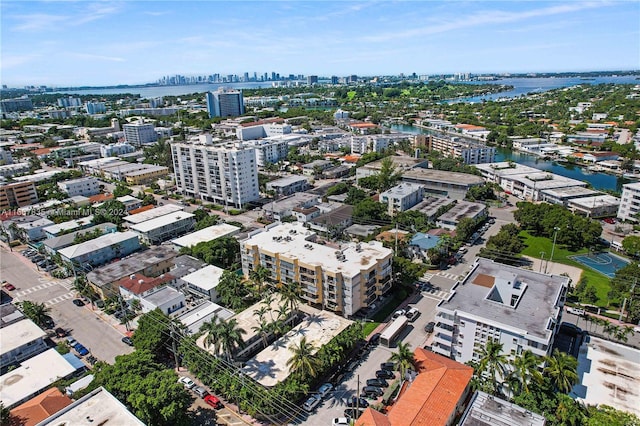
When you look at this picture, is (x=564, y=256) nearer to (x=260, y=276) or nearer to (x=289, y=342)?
(x=289, y=342)

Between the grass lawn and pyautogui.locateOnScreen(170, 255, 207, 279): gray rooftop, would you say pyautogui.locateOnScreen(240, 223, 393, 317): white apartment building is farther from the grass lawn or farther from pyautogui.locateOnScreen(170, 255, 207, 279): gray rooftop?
the grass lawn

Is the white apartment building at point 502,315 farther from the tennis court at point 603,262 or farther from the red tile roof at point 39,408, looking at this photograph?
the red tile roof at point 39,408

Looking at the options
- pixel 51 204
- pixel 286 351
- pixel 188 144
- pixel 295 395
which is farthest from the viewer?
pixel 188 144

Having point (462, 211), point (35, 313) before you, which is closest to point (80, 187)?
point (35, 313)

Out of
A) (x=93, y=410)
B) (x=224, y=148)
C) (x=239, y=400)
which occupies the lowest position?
(x=239, y=400)

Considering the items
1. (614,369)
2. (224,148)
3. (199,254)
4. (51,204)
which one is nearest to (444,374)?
(614,369)

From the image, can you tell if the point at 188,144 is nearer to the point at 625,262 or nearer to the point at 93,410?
the point at 93,410

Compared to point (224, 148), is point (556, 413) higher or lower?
lower
